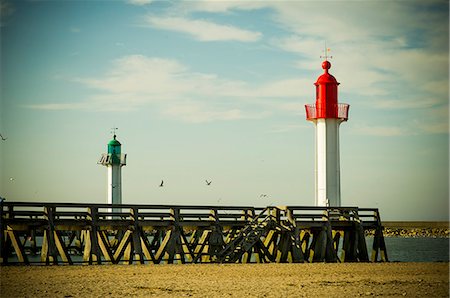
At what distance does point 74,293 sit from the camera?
20328 millimetres

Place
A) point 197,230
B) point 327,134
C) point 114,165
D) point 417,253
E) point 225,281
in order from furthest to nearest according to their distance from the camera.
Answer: point 114,165 < point 417,253 < point 327,134 < point 197,230 < point 225,281

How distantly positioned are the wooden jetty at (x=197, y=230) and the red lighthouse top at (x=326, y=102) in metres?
4.95

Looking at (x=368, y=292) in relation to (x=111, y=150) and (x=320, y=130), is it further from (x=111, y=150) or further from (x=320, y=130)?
(x=111, y=150)

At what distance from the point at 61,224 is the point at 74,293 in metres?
9.48

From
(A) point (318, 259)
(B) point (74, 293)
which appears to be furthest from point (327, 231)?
(B) point (74, 293)

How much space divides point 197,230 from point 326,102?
32.5ft

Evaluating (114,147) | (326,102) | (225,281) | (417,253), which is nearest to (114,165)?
(114,147)

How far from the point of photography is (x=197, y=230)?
32.8 m

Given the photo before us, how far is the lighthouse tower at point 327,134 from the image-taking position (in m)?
37.3

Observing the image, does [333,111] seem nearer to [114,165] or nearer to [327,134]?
[327,134]

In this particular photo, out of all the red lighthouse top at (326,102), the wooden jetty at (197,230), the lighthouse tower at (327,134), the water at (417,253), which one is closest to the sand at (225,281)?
the wooden jetty at (197,230)

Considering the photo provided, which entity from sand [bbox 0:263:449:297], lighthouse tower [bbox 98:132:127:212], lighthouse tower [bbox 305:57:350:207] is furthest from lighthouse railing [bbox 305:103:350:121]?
lighthouse tower [bbox 98:132:127:212]

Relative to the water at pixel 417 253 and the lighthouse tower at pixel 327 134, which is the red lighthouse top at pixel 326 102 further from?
the water at pixel 417 253

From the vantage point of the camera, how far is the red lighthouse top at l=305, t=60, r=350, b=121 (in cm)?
3778
